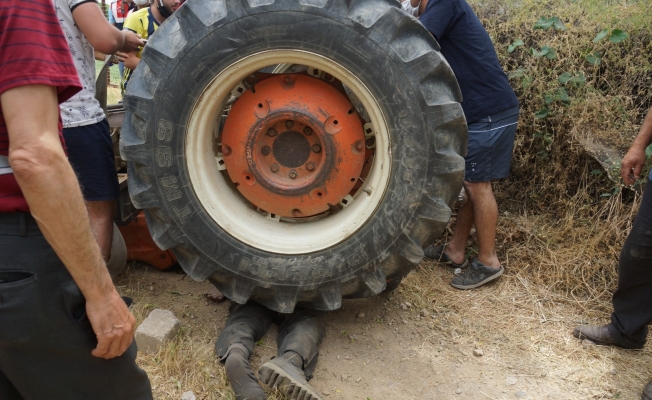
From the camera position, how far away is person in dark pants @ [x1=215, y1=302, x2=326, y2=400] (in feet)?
7.21

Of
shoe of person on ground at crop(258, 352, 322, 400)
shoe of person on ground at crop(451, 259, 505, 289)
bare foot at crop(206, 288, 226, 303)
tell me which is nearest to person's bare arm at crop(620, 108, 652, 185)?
shoe of person on ground at crop(451, 259, 505, 289)

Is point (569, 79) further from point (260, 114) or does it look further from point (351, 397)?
point (351, 397)

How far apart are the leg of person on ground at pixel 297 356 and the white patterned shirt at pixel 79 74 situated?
138 centimetres

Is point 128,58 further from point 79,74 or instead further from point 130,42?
point 79,74

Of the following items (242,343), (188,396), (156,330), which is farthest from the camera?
(156,330)

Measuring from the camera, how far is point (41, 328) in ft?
4.53

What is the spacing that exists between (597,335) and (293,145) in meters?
1.83

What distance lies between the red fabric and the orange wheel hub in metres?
1.19

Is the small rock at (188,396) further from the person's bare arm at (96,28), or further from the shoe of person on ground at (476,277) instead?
the shoe of person on ground at (476,277)

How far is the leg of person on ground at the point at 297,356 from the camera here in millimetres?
2182

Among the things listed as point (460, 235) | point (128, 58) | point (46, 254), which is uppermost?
point (46, 254)

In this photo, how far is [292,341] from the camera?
8.02 ft

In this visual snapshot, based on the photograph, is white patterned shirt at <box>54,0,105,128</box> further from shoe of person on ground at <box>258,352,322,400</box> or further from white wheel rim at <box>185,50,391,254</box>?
shoe of person on ground at <box>258,352,322,400</box>

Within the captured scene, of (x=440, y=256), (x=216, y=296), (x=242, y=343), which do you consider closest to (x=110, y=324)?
(x=242, y=343)
